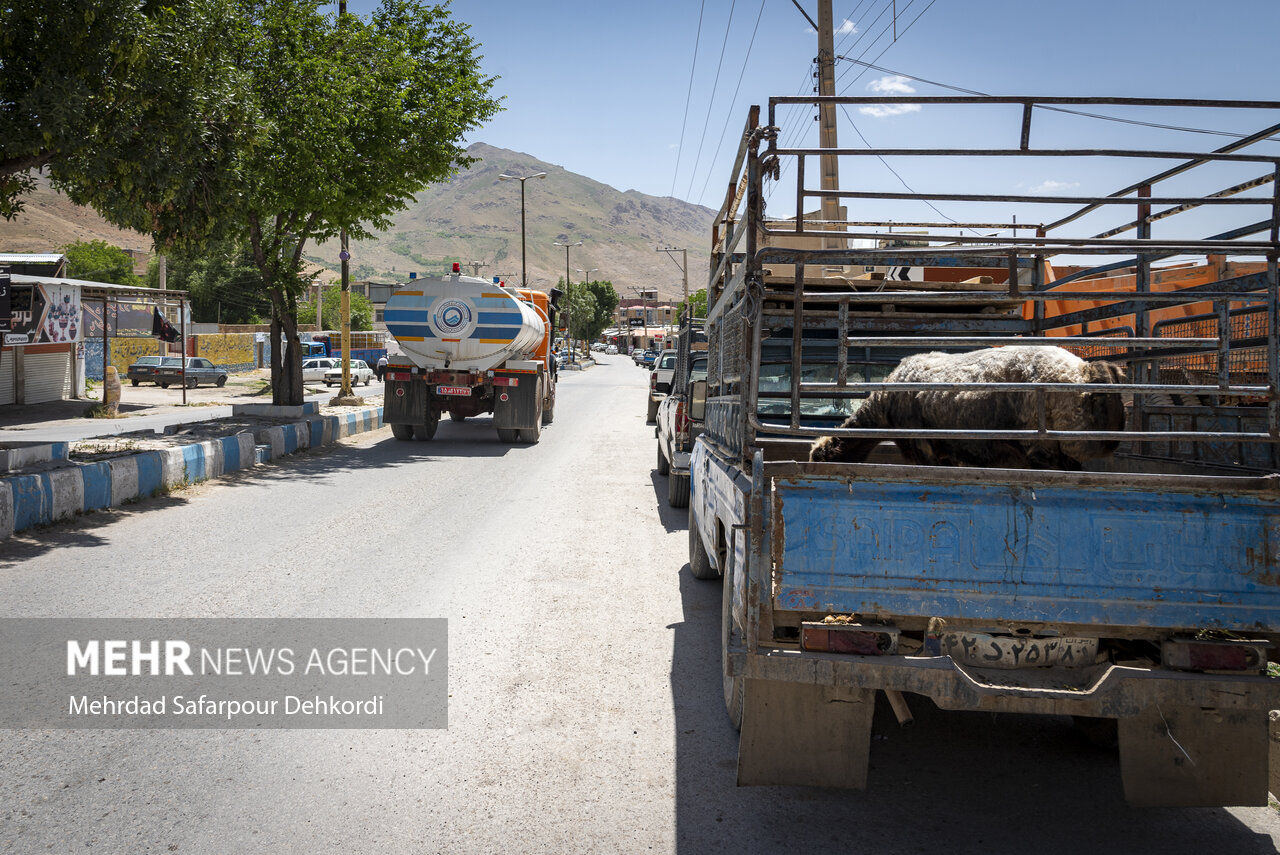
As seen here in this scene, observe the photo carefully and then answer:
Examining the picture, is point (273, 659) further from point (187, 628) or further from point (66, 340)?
point (66, 340)

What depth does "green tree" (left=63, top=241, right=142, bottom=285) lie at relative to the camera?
6775 cm

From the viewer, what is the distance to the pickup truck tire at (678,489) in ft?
32.2

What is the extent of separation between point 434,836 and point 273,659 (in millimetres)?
2198

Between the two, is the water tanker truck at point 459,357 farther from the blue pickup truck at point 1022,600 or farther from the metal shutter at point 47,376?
the metal shutter at point 47,376

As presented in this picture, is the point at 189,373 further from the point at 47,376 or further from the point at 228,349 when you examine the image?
the point at 228,349

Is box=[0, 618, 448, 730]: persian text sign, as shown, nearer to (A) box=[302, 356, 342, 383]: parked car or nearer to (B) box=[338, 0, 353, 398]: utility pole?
(B) box=[338, 0, 353, 398]: utility pole

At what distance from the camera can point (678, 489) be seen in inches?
392

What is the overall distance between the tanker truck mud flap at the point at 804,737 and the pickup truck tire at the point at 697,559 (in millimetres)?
3141

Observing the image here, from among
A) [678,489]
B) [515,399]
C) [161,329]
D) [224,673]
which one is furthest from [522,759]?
[161,329]

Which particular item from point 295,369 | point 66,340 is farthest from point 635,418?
point 66,340

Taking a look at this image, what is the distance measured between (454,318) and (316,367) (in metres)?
26.6

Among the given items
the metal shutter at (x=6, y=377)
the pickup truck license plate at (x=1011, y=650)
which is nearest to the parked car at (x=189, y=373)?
the metal shutter at (x=6, y=377)

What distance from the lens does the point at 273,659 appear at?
493cm

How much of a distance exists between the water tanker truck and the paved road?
8.39 m
